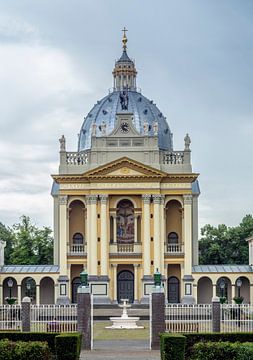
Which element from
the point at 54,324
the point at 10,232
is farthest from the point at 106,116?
the point at 54,324

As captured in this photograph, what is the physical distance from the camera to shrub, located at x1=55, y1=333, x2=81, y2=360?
34844mm

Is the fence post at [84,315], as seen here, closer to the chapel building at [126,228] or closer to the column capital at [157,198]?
the chapel building at [126,228]

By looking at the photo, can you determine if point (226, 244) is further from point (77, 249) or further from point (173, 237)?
point (77, 249)

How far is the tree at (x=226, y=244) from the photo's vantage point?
98.2 meters

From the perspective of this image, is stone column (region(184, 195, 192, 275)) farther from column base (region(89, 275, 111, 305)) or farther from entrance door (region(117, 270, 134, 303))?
column base (region(89, 275, 111, 305))

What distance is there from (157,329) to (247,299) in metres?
41.4

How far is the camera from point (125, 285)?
80562mm

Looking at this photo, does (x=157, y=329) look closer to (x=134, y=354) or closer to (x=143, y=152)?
(x=134, y=354)

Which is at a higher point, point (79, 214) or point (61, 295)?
point (79, 214)

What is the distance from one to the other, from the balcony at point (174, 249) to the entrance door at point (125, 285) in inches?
156

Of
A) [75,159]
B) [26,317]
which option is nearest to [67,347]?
[26,317]

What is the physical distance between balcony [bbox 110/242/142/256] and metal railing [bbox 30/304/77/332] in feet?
94.5

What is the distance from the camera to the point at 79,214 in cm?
8319

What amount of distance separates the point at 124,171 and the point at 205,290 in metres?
13.8
